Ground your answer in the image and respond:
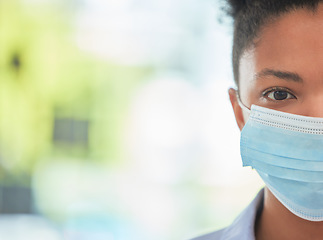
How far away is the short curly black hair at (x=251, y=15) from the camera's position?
113cm

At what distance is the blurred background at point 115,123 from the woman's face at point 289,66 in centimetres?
316

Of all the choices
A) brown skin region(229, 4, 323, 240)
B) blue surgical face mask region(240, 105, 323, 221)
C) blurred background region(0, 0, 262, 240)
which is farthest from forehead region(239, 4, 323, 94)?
blurred background region(0, 0, 262, 240)

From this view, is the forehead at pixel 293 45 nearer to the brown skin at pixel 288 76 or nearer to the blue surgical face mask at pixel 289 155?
the brown skin at pixel 288 76

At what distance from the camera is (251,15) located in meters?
1.25

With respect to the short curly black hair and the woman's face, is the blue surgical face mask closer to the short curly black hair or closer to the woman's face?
the woman's face

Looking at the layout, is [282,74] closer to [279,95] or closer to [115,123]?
[279,95]

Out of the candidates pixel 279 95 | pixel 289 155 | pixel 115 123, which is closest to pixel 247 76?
pixel 279 95

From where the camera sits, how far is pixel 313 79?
40.8 inches

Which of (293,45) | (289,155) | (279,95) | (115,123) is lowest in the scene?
(115,123)

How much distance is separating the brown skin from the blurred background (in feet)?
10.2

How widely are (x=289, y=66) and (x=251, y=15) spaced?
253 mm

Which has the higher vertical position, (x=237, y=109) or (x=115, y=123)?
(x=237, y=109)

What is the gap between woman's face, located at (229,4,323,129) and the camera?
3.42ft

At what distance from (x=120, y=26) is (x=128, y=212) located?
1.79m
